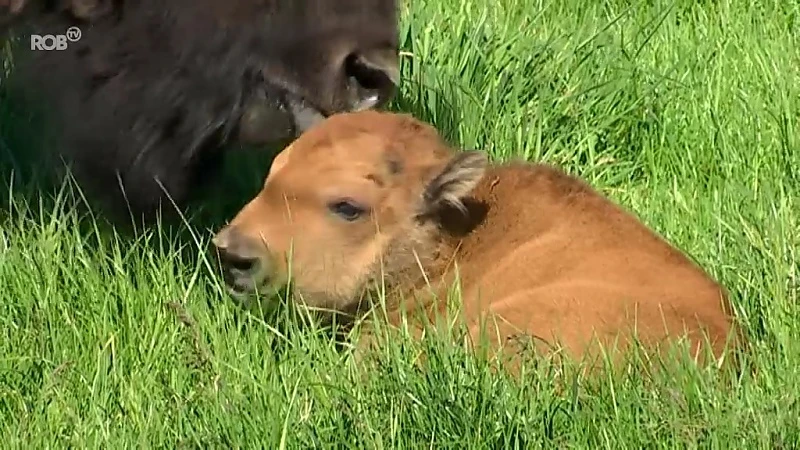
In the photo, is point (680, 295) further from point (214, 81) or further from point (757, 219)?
point (214, 81)

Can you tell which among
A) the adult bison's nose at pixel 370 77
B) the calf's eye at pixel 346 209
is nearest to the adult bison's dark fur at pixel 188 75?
the adult bison's nose at pixel 370 77

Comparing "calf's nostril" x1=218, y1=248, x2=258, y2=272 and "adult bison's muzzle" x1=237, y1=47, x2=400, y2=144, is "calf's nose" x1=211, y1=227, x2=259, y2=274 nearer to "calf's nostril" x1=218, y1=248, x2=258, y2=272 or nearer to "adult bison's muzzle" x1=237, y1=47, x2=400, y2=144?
"calf's nostril" x1=218, y1=248, x2=258, y2=272

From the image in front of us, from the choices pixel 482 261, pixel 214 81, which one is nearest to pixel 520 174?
pixel 482 261

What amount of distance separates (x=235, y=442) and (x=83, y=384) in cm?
40

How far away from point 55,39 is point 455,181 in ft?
2.61

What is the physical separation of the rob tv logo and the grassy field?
43 cm

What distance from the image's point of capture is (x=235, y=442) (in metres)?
2.12

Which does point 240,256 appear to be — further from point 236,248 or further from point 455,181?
point 455,181

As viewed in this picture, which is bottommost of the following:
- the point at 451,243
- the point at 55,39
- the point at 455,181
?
the point at 451,243

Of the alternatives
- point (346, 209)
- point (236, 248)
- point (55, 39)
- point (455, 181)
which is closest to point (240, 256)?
point (236, 248)

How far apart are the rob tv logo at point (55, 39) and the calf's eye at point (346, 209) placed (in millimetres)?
570

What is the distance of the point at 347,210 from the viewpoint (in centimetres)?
257

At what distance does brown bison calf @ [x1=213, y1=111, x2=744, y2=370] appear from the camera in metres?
2.42

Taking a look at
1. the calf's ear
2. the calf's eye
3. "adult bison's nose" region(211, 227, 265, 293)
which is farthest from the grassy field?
the calf's ear
